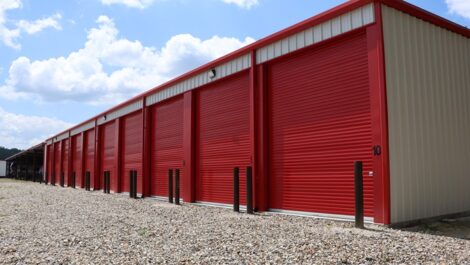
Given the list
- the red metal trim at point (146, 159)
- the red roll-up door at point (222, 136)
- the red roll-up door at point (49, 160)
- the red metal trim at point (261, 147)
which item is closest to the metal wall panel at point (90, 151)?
the red metal trim at point (146, 159)

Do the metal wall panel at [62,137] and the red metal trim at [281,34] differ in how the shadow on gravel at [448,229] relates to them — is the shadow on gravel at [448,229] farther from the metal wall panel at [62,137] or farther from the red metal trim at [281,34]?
the metal wall panel at [62,137]

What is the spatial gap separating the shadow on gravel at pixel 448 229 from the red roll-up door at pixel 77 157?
83.8ft

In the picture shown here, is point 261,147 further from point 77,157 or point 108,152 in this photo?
point 77,157

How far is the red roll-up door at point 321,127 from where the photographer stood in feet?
29.6

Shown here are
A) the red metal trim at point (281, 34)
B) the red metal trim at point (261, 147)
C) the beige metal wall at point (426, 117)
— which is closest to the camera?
the beige metal wall at point (426, 117)

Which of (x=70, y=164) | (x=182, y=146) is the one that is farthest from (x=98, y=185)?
(x=182, y=146)

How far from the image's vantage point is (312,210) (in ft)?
32.9

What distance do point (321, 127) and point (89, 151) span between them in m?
21.6

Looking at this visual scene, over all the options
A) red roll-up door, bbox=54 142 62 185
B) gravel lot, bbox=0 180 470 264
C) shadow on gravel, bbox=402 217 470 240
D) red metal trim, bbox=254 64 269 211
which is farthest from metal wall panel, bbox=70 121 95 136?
shadow on gravel, bbox=402 217 470 240

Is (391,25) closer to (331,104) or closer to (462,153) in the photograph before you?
(331,104)

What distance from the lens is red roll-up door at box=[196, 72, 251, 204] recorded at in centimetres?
1252

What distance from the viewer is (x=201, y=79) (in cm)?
1456

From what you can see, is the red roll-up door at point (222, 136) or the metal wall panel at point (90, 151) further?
the metal wall panel at point (90, 151)

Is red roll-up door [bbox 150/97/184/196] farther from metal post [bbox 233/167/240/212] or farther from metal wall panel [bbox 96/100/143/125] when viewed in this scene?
metal post [bbox 233/167/240/212]
